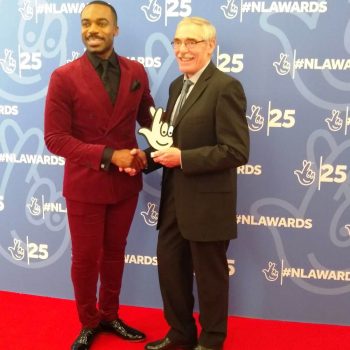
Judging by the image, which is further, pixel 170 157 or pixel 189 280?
pixel 189 280

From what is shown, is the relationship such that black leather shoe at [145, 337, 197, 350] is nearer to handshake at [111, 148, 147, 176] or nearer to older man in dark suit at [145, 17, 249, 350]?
older man in dark suit at [145, 17, 249, 350]

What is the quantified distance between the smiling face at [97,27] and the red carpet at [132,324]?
1531 mm

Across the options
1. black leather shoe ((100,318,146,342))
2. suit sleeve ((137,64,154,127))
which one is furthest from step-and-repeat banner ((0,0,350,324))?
black leather shoe ((100,318,146,342))

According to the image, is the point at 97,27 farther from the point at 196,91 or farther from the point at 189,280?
the point at 189,280

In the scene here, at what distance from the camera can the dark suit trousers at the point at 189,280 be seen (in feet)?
6.66

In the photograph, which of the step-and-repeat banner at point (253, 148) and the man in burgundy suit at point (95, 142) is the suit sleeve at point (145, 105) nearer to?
the man in burgundy suit at point (95, 142)

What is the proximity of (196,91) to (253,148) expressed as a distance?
2.20 ft

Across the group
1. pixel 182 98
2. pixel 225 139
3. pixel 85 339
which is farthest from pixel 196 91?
pixel 85 339

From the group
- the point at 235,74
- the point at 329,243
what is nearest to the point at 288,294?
the point at 329,243

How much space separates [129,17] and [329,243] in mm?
1713

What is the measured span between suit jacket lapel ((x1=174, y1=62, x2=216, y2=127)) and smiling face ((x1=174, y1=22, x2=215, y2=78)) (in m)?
0.04

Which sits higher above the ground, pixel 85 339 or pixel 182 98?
pixel 182 98

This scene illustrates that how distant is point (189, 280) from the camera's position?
220 centimetres

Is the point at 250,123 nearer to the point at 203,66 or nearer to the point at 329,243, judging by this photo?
the point at 203,66
